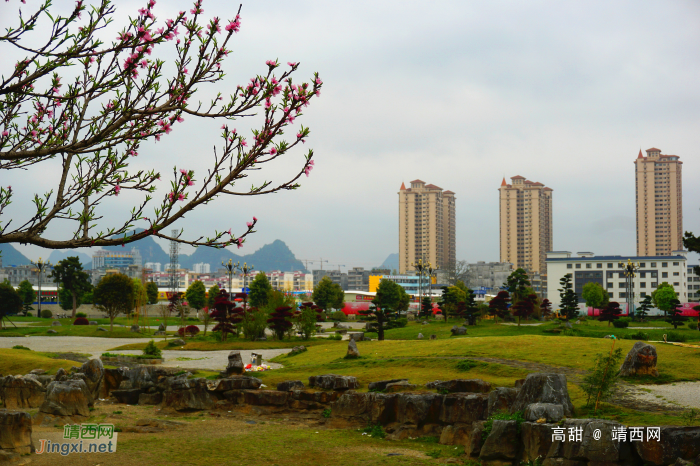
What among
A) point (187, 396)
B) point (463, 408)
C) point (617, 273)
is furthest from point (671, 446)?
point (617, 273)

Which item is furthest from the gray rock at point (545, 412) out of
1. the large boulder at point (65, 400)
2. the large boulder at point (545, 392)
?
the large boulder at point (65, 400)

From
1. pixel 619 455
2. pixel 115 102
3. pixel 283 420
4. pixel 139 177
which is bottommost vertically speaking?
pixel 283 420

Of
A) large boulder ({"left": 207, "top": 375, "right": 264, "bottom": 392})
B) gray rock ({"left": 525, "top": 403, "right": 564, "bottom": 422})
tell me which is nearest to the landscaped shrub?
large boulder ({"left": 207, "top": 375, "right": 264, "bottom": 392})

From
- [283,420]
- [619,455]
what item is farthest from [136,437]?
[619,455]

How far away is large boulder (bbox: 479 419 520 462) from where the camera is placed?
35.1ft

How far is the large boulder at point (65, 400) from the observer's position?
51.4 feet

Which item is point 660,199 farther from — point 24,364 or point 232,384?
point 24,364

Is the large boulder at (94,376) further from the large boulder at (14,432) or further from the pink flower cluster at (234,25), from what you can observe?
the pink flower cluster at (234,25)

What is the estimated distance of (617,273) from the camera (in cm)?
10025

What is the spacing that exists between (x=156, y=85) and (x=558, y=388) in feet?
32.4

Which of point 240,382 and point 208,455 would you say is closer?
point 208,455

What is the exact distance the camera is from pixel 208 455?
12.2 metres

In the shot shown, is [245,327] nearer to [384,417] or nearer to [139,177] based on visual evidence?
[384,417]

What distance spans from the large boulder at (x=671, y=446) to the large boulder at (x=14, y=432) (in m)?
12.1
